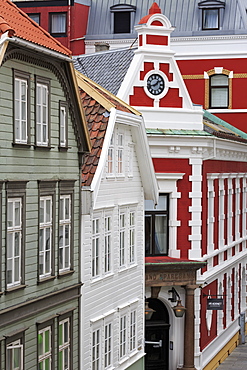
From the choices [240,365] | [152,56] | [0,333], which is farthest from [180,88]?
[0,333]

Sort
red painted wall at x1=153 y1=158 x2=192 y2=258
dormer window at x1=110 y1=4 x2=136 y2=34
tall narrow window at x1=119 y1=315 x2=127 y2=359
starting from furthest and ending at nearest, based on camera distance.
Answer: dormer window at x1=110 y1=4 x2=136 y2=34, red painted wall at x1=153 y1=158 x2=192 y2=258, tall narrow window at x1=119 y1=315 x2=127 y2=359

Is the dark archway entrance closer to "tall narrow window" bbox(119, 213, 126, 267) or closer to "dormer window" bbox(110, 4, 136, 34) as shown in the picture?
"tall narrow window" bbox(119, 213, 126, 267)

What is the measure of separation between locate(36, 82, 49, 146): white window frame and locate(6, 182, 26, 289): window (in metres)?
1.37

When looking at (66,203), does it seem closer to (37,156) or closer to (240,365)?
(37,156)

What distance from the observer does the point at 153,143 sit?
33.0m

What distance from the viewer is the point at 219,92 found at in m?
46.8

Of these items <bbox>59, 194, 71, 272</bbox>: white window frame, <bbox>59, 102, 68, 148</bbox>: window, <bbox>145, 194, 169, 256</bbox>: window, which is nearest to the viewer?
<bbox>59, 102, 68, 148</bbox>: window

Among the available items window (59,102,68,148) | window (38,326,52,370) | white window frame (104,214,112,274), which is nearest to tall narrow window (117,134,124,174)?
white window frame (104,214,112,274)

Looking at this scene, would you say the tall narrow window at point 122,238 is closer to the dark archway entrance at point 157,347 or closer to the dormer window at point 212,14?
the dark archway entrance at point 157,347

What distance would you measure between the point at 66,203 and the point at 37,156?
2093mm

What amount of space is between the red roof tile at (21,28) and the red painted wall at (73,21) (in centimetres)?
2747

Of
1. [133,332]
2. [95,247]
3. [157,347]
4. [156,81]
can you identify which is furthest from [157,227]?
[95,247]

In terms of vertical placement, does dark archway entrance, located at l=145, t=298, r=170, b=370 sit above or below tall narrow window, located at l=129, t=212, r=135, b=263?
below

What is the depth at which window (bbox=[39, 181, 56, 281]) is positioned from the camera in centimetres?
2012
